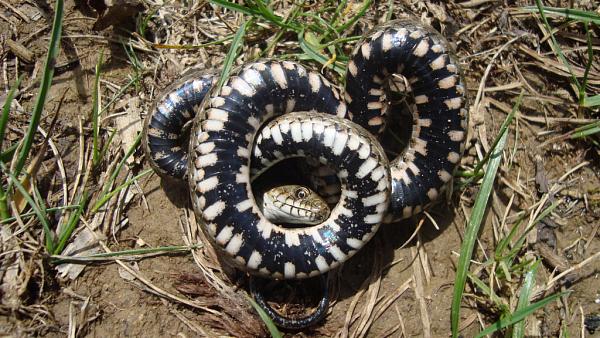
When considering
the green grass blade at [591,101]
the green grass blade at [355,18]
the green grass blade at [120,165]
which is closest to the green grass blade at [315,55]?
the green grass blade at [355,18]

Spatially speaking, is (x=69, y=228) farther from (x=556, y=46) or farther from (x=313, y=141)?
(x=556, y=46)

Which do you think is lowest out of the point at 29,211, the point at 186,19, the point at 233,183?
the point at 29,211

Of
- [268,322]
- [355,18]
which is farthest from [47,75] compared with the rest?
[355,18]

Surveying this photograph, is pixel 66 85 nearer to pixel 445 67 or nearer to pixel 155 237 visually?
pixel 155 237

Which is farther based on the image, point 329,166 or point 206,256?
point 206,256

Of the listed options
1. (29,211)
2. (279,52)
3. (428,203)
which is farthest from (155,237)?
(428,203)

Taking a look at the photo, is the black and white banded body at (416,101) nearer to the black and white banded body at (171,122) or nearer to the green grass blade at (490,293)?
the green grass blade at (490,293)

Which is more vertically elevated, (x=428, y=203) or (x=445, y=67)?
(x=445, y=67)
